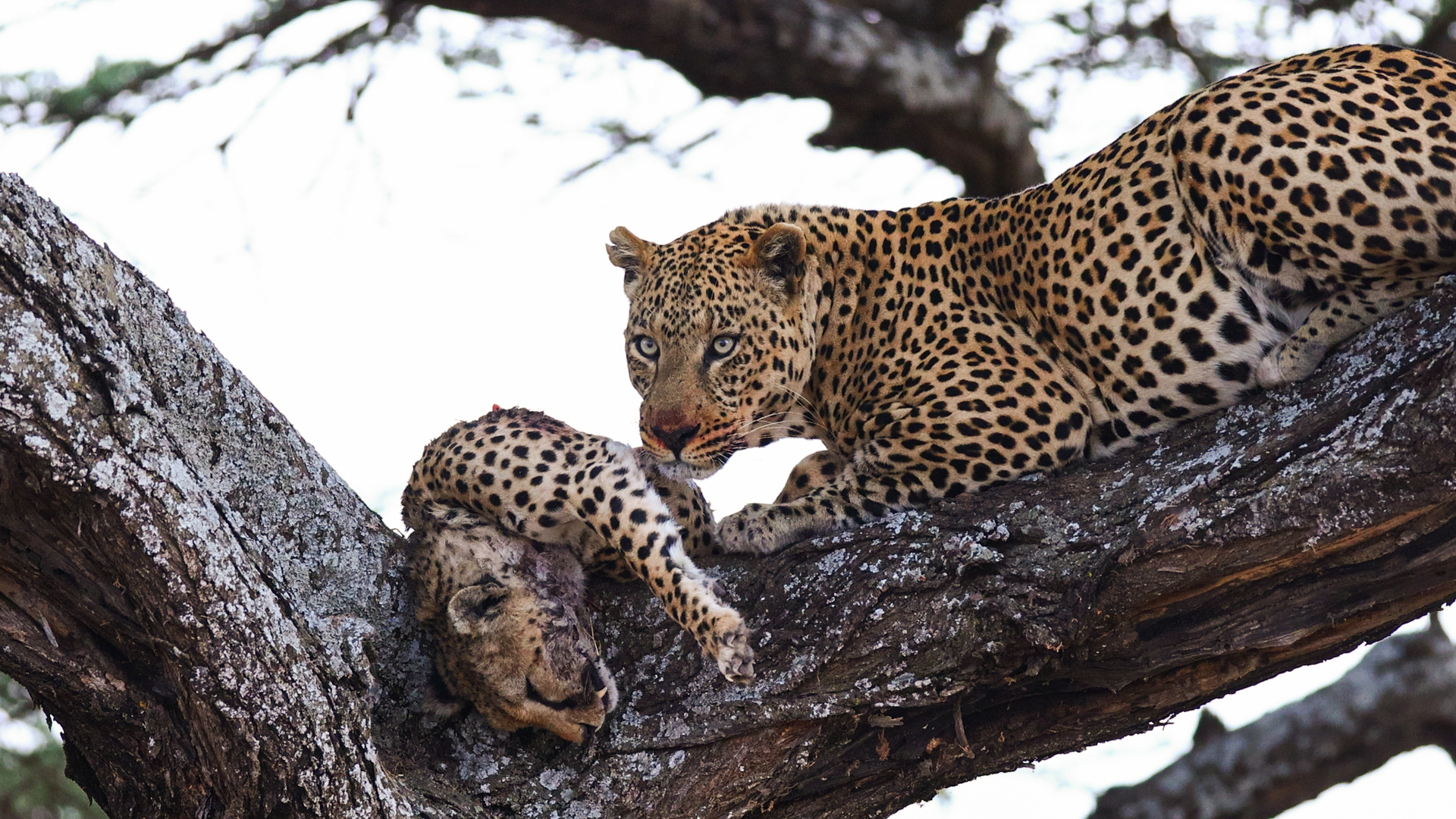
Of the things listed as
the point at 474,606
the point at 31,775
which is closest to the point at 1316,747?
the point at 474,606

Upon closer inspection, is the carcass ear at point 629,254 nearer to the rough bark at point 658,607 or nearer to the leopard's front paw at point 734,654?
the rough bark at point 658,607

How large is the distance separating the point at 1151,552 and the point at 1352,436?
734 mm

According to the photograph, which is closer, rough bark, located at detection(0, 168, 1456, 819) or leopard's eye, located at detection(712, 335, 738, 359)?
rough bark, located at detection(0, 168, 1456, 819)

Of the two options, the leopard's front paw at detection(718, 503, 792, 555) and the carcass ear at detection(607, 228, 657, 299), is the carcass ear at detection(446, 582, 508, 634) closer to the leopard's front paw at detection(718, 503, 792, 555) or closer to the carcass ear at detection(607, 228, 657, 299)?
the leopard's front paw at detection(718, 503, 792, 555)

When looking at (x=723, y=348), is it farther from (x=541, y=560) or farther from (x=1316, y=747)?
(x=1316, y=747)

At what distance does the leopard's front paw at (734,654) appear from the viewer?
502cm

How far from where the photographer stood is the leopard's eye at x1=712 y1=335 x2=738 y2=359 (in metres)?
6.35

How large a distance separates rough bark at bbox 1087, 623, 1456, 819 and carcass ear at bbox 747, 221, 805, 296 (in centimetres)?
Answer: 523

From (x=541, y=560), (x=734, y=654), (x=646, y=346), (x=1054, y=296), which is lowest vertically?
(x=734, y=654)

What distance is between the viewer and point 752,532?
5.68m

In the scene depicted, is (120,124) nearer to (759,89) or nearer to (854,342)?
(759,89)

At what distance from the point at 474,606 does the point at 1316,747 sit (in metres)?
6.70


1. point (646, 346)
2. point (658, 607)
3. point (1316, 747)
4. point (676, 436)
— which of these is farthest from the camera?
point (1316, 747)

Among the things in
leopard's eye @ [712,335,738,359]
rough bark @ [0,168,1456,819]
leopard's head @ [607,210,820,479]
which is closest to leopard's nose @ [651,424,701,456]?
leopard's head @ [607,210,820,479]
